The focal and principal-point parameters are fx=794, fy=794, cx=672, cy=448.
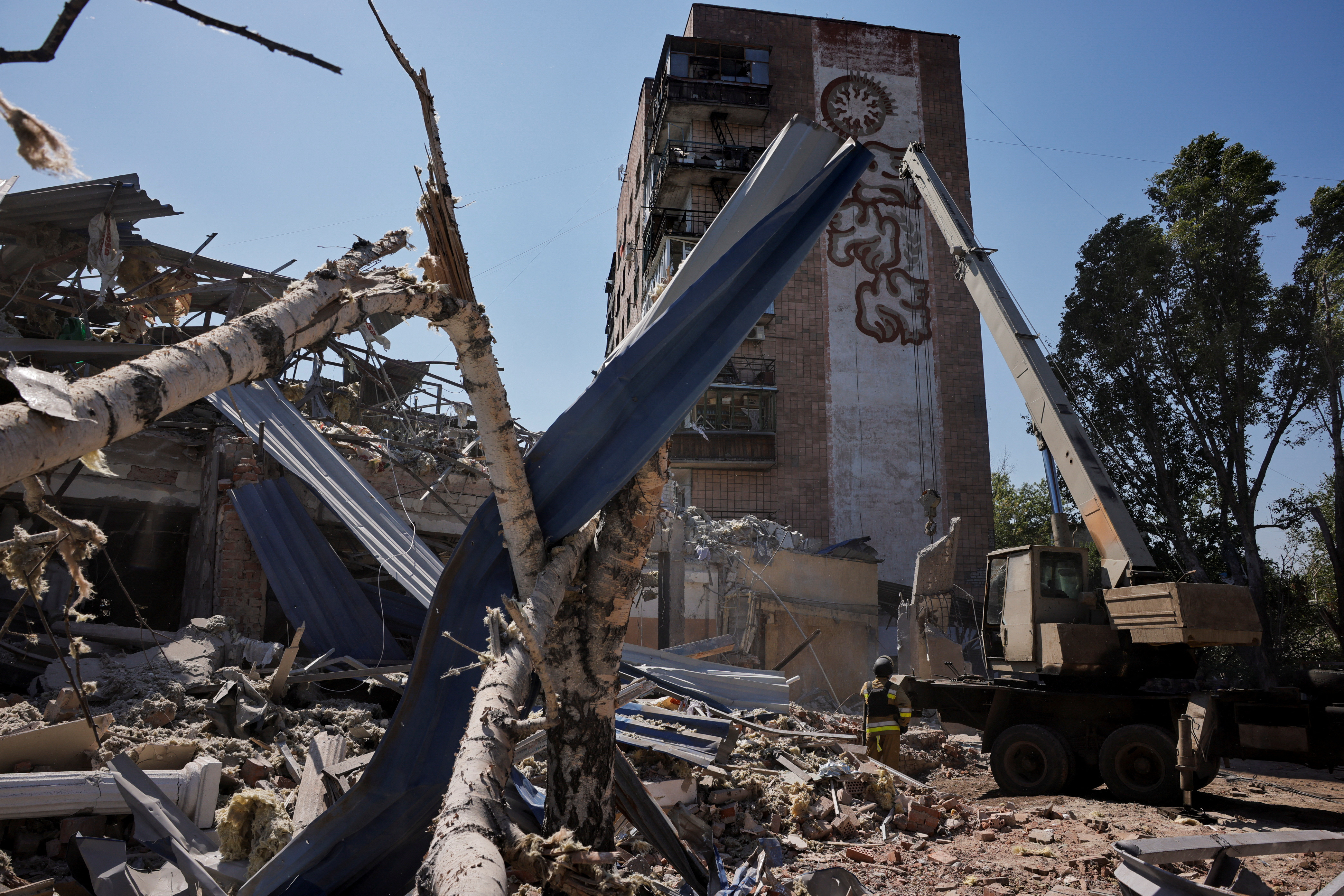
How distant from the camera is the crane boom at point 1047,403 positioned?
8.02m

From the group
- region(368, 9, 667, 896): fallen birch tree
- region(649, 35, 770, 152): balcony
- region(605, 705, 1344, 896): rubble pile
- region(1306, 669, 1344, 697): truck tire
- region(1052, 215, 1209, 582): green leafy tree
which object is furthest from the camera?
region(649, 35, 770, 152): balcony

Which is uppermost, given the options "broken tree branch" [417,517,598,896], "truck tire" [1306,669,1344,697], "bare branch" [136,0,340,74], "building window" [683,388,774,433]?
"building window" [683,388,774,433]

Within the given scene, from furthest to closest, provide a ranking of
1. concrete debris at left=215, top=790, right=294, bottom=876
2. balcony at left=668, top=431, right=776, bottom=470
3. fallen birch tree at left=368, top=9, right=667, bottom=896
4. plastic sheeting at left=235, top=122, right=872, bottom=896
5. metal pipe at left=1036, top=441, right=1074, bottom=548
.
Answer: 1. balcony at left=668, top=431, right=776, bottom=470
2. metal pipe at left=1036, top=441, right=1074, bottom=548
3. concrete debris at left=215, top=790, right=294, bottom=876
4. plastic sheeting at left=235, top=122, right=872, bottom=896
5. fallen birch tree at left=368, top=9, right=667, bottom=896

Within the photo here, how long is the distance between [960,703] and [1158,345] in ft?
41.8

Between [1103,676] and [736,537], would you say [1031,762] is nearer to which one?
[1103,676]

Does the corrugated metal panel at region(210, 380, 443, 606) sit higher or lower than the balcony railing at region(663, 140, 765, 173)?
lower

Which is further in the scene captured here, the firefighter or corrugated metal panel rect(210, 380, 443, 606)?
the firefighter

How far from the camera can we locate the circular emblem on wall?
23.7 meters

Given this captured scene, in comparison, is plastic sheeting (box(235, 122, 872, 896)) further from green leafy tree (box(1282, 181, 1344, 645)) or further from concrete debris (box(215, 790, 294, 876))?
green leafy tree (box(1282, 181, 1344, 645))

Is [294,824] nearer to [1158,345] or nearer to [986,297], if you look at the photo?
[986,297]

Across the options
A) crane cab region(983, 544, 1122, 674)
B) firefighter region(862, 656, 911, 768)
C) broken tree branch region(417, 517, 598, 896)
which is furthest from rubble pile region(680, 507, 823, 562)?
broken tree branch region(417, 517, 598, 896)

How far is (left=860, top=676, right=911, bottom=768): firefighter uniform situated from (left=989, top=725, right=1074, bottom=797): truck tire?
128cm

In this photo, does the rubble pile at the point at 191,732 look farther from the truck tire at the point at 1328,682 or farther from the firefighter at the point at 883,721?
the truck tire at the point at 1328,682

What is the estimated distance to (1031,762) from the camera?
→ 26.7 ft
